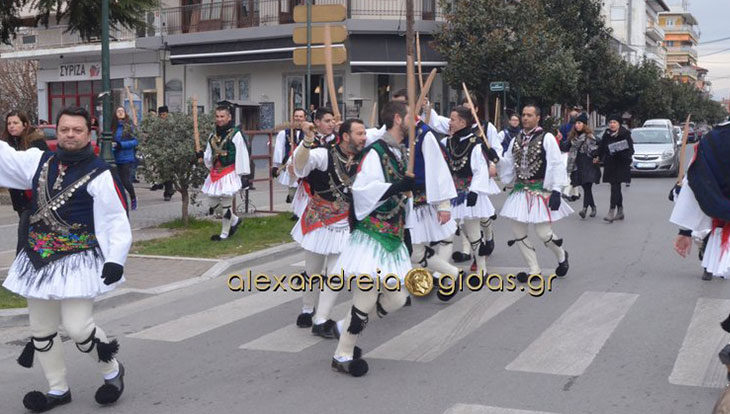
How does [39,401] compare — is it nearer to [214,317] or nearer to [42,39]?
[214,317]

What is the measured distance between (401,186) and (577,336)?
2392 millimetres

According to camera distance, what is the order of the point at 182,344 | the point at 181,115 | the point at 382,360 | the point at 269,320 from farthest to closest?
the point at 181,115 → the point at 269,320 → the point at 182,344 → the point at 382,360

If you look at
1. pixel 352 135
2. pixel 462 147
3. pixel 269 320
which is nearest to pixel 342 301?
pixel 269 320

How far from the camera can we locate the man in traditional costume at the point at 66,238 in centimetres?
545

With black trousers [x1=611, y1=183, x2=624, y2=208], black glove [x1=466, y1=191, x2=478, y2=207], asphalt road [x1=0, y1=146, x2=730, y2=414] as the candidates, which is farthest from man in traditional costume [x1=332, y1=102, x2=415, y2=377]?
black trousers [x1=611, y1=183, x2=624, y2=208]

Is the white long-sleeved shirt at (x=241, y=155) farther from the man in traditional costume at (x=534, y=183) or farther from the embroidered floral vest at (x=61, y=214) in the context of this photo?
the embroidered floral vest at (x=61, y=214)

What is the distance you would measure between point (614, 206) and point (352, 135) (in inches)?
406

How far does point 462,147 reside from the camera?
9820mm

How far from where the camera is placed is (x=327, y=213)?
7.46 metres

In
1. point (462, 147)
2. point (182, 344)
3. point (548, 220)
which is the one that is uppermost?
point (462, 147)

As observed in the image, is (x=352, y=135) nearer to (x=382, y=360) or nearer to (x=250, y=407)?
(x=382, y=360)

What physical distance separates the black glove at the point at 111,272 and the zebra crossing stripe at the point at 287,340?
210 cm

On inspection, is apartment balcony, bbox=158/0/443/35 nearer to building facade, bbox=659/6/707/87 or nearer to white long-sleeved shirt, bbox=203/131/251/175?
white long-sleeved shirt, bbox=203/131/251/175

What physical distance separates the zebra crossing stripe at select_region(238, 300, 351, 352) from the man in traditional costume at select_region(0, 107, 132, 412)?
1.80 metres
